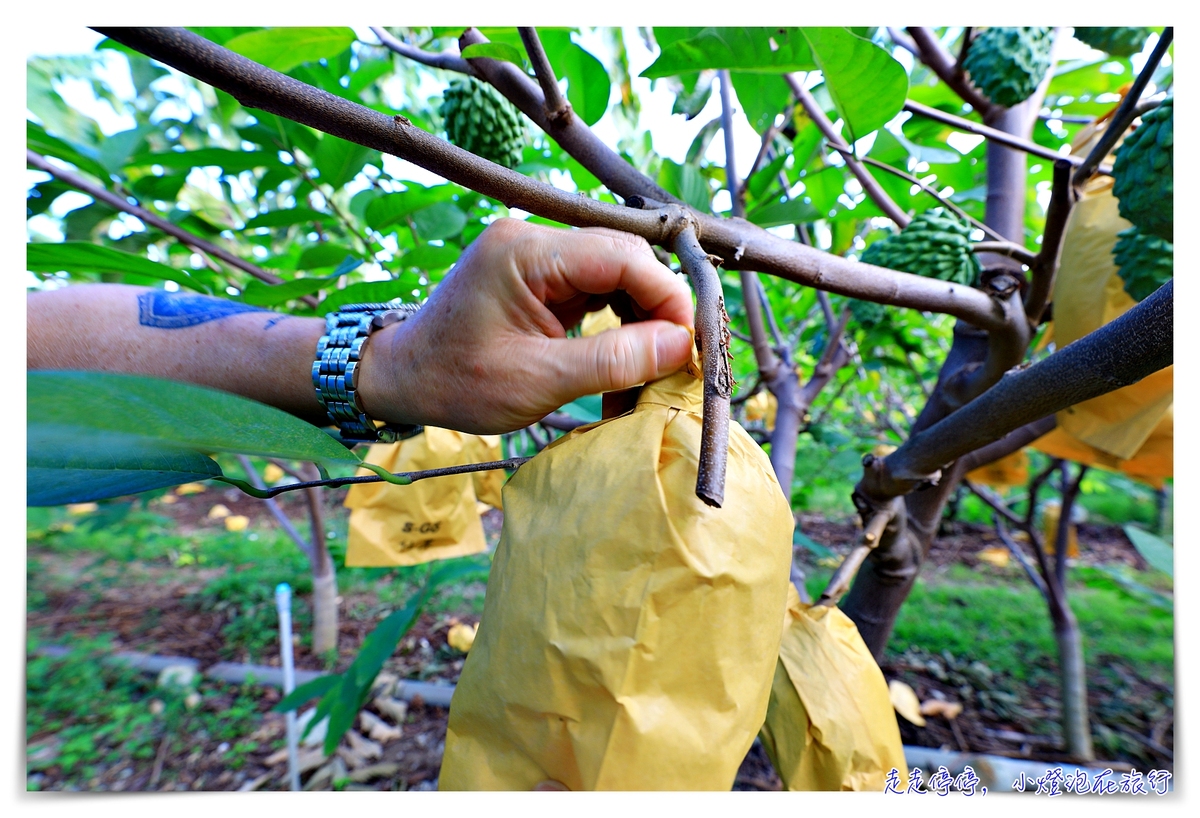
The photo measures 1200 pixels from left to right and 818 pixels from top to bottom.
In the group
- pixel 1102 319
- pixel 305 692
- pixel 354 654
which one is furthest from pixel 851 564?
pixel 354 654

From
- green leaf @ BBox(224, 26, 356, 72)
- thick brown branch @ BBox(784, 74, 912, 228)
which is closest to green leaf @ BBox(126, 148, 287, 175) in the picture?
green leaf @ BBox(224, 26, 356, 72)

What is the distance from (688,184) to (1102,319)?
0.62 metres

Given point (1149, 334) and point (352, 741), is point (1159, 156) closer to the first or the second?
point (1149, 334)

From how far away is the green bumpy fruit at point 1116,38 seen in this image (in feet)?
3.21

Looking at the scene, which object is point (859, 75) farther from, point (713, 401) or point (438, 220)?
point (438, 220)

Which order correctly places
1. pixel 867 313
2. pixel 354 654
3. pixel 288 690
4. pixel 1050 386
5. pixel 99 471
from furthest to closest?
pixel 354 654 < pixel 288 690 < pixel 867 313 < pixel 1050 386 < pixel 99 471

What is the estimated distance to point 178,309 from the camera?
0.79 metres

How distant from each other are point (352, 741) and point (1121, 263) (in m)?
2.09

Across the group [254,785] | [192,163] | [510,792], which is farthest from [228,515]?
[510,792]

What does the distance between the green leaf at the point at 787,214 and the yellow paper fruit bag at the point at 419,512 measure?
787 mm

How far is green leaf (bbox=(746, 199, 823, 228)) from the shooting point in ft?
2.75

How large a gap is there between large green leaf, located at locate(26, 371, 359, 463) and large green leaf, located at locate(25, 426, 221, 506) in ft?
0.28

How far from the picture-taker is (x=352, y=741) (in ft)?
5.71

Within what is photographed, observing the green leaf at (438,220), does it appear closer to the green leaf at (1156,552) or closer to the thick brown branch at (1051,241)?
the thick brown branch at (1051,241)
